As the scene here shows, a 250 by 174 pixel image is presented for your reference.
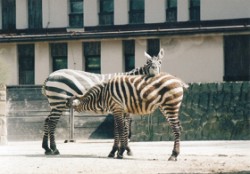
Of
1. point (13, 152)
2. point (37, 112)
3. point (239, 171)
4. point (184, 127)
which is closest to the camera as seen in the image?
point (239, 171)

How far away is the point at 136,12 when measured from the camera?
39250 millimetres

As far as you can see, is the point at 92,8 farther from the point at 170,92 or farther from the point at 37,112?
the point at 170,92

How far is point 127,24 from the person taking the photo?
127 ft

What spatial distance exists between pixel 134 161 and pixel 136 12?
70.8ft

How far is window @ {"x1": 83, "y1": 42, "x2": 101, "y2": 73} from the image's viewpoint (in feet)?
129

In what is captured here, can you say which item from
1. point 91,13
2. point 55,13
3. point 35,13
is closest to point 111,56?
point 91,13

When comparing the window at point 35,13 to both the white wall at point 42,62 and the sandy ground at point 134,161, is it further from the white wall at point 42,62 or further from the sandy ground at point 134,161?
the sandy ground at point 134,161

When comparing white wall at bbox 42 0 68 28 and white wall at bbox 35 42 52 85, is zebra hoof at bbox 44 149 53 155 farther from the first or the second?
white wall at bbox 42 0 68 28

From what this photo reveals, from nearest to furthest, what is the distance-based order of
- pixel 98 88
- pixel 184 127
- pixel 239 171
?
pixel 239 171, pixel 98 88, pixel 184 127

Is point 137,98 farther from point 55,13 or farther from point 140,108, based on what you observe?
point 55,13

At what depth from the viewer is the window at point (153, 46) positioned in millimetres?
37688

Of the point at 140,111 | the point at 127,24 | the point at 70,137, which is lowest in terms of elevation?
the point at 70,137

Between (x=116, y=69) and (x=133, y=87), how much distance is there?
18595 millimetres

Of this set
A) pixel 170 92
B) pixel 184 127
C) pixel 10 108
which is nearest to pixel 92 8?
pixel 10 108
